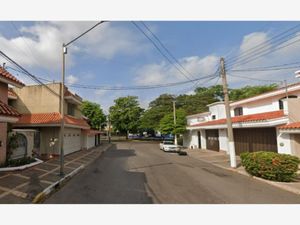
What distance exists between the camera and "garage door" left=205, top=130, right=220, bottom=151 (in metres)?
24.4

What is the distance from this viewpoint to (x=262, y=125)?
14852 mm

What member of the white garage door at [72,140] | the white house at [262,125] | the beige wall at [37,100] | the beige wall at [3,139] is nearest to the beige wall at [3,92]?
the beige wall at [3,139]

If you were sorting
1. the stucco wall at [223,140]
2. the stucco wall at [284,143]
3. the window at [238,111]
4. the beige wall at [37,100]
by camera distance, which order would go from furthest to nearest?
the window at [238,111] → the stucco wall at [223,140] → the beige wall at [37,100] → the stucco wall at [284,143]

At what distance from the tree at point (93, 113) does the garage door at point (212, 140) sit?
3192 centimetres

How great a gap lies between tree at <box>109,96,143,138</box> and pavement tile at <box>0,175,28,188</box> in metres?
42.7

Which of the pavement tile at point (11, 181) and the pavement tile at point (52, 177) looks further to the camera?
the pavement tile at point (52, 177)

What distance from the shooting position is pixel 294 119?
13672 mm

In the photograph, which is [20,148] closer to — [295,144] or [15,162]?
[15,162]

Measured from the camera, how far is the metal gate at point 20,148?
41.7 feet

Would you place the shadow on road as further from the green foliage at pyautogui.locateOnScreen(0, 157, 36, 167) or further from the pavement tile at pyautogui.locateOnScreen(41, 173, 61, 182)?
the green foliage at pyautogui.locateOnScreen(0, 157, 36, 167)

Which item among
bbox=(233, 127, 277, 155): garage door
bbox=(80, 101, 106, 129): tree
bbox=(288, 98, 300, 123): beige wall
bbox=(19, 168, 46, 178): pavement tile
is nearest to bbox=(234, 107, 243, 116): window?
bbox=(233, 127, 277, 155): garage door

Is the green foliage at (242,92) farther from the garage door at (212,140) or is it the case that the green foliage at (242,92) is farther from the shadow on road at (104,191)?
the shadow on road at (104,191)

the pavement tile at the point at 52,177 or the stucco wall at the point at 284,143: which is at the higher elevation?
the stucco wall at the point at 284,143

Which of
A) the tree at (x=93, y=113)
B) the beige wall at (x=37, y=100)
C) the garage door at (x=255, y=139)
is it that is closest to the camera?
the garage door at (x=255, y=139)
